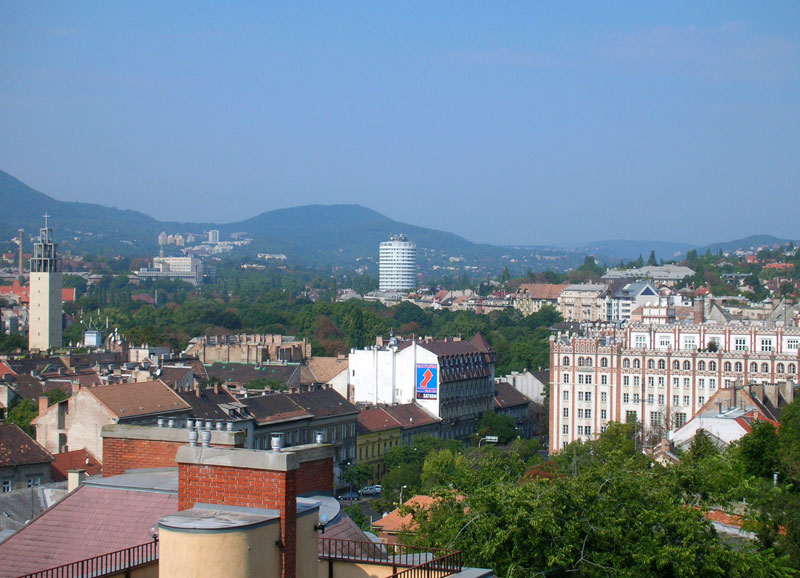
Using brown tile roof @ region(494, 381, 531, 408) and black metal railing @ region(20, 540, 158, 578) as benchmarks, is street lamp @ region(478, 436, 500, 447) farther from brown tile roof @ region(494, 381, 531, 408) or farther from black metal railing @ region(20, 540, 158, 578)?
black metal railing @ region(20, 540, 158, 578)

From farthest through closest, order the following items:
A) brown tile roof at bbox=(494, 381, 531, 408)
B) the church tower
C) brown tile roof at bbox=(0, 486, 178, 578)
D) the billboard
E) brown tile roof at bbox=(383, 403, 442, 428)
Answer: the church tower < brown tile roof at bbox=(494, 381, 531, 408) < the billboard < brown tile roof at bbox=(383, 403, 442, 428) < brown tile roof at bbox=(0, 486, 178, 578)

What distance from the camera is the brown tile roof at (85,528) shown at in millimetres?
12344

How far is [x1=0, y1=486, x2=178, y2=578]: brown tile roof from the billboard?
2797 inches

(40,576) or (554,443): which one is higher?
(40,576)

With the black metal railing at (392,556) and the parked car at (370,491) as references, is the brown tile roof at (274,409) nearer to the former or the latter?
the parked car at (370,491)

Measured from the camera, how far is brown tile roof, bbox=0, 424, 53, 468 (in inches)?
1802

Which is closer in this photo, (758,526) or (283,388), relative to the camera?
(758,526)

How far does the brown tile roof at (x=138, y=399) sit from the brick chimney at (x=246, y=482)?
139 ft

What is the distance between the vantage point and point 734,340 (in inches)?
2862

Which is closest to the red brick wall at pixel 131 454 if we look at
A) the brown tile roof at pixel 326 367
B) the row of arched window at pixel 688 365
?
the row of arched window at pixel 688 365

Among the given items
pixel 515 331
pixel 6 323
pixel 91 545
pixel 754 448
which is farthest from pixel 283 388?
pixel 6 323

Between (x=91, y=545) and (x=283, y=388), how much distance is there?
70.7 meters

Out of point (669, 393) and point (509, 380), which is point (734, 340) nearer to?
point (669, 393)

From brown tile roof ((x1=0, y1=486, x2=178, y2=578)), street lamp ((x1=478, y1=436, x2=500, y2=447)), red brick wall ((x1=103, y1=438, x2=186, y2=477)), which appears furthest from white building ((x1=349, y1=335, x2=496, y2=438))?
brown tile roof ((x1=0, y1=486, x2=178, y2=578))
